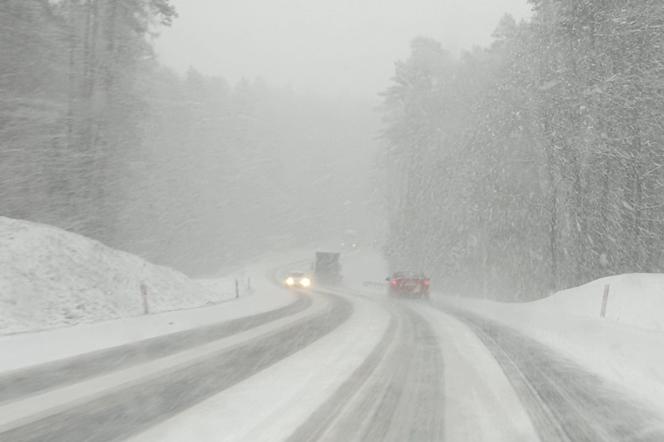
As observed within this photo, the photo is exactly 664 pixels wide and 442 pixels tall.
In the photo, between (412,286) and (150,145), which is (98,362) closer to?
(412,286)

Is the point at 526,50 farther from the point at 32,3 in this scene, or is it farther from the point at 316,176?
the point at 316,176

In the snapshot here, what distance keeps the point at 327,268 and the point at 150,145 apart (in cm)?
2347

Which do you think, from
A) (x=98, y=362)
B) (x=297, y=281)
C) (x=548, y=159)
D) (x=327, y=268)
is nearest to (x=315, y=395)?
(x=98, y=362)

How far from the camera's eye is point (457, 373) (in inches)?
297

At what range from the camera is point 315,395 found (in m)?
6.05

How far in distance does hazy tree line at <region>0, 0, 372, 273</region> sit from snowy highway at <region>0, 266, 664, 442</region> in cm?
1288

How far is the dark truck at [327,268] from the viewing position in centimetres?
4534

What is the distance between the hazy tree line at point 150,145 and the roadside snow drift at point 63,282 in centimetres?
415

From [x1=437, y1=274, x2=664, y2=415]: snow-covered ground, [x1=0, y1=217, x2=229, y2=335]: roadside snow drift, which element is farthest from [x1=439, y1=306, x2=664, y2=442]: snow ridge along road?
[x1=0, y1=217, x2=229, y2=335]: roadside snow drift

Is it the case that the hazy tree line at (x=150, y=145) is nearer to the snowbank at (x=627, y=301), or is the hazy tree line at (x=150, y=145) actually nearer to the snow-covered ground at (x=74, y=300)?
the snow-covered ground at (x=74, y=300)

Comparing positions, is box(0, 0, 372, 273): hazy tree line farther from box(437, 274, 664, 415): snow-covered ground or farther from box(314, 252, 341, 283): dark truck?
box(437, 274, 664, 415): snow-covered ground

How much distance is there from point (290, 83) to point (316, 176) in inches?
1263

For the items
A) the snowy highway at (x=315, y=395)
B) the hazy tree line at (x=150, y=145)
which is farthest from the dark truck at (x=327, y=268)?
the snowy highway at (x=315, y=395)

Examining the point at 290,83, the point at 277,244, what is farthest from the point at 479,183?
the point at 290,83
